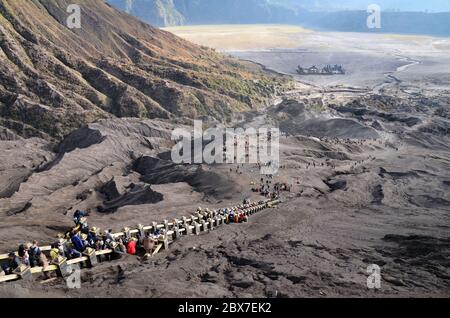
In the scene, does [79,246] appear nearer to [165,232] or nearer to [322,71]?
[165,232]

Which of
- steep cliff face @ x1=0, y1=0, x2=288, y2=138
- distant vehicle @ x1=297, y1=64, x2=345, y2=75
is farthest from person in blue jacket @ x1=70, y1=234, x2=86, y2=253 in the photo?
distant vehicle @ x1=297, y1=64, x2=345, y2=75

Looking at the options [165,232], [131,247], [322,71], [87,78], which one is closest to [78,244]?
[131,247]

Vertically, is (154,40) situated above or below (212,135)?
above

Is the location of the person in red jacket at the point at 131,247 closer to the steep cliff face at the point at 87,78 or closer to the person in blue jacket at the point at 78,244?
the person in blue jacket at the point at 78,244

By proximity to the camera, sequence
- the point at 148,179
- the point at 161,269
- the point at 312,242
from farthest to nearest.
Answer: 1. the point at 148,179
2. the point at 312,242
3. the point at 161,269

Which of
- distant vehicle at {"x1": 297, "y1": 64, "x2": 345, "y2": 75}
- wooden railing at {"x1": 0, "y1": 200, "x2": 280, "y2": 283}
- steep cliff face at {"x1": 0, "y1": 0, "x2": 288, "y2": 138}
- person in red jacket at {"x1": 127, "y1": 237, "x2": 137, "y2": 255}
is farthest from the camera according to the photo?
distant vehicle at {"x1": 297, "y1": 64, "x2": 345, "y2": 75}

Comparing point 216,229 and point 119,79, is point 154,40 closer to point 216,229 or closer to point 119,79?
point 119,79

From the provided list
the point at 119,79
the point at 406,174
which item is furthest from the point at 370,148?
the point at 119,79

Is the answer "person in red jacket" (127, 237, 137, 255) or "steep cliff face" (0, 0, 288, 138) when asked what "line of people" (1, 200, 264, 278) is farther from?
"steep cliff face" (0, 0, 288, 138)

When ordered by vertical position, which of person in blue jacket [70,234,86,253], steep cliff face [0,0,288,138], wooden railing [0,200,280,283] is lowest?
wooden railing [0,200,280,283]
